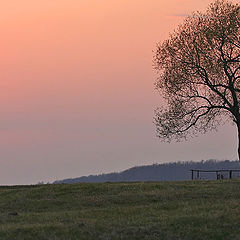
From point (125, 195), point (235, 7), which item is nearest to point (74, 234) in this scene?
point (125, 195)

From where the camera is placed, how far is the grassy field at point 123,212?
34.0 metres

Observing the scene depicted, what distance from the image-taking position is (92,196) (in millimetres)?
50344

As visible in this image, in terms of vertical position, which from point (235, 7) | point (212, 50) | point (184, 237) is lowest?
point (184, 237)

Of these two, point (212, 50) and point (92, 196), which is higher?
point (212, 50)

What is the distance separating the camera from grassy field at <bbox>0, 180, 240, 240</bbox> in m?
34.0

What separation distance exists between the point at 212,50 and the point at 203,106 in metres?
5.84

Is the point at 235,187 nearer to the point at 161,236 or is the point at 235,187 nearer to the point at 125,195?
the point at 125,195

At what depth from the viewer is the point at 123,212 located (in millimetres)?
40375

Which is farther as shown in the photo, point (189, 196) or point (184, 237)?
point (189, 196)

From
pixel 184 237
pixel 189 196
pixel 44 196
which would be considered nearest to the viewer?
pixel 184 237

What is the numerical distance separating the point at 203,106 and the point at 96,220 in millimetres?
40172

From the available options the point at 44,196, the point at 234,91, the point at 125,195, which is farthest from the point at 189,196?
the point at 234,91

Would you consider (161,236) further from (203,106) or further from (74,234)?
→ (203,106)

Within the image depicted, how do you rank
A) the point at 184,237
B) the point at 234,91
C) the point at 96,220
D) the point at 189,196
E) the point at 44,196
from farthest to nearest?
the point at 234,91, the point at 44,196, the point at 189,196, the point at 96,220, the point at 184,237
